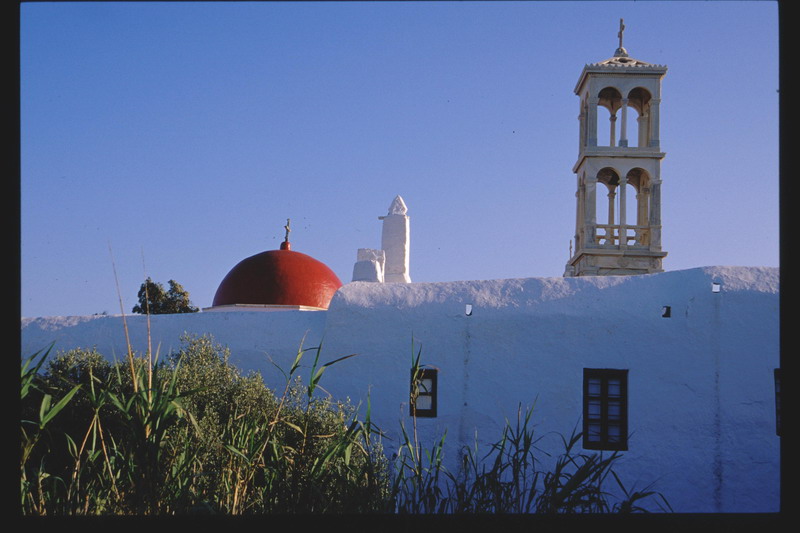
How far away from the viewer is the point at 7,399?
7.10ft

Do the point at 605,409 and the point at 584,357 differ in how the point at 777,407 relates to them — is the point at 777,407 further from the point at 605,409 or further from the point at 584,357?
the point at 584,357

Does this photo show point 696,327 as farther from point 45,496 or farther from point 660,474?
point 45,496

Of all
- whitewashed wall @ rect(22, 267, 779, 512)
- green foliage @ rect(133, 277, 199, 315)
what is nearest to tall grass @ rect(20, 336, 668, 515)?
whitewashed wall @ rect(22, 267, 779, 512)

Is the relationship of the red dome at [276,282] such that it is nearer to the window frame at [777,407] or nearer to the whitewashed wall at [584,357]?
the whitewashed wall at [584,357]

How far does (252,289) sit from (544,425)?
696 cm

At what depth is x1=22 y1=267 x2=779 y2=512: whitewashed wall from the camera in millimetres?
9641

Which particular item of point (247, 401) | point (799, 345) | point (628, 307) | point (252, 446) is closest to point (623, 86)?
point (628, 307)

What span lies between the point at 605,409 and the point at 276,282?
7032 millimetres

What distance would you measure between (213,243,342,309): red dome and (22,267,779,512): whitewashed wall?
4.34 metres

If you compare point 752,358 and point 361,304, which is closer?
point 752,358

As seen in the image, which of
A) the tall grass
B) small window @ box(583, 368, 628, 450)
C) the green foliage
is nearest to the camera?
the tall grass

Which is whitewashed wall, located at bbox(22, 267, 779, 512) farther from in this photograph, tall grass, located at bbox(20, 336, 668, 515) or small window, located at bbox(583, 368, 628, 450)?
tall grass, located at bbox(20, 336, 668, 515)

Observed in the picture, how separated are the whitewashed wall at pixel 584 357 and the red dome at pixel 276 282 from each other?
14.2 ft

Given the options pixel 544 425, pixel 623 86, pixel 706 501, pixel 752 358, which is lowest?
pixel 706 501
